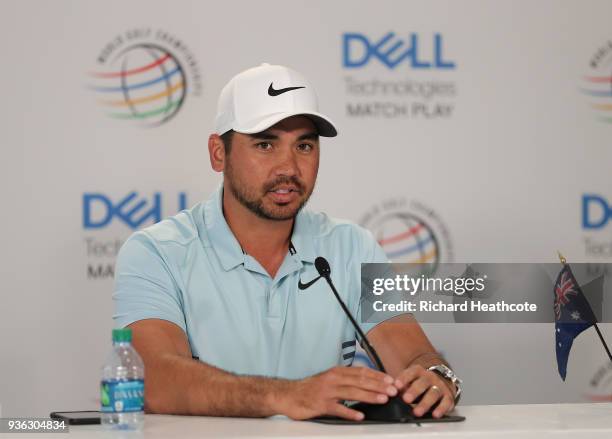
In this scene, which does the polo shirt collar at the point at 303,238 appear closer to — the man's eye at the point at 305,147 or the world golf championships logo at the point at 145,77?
the man's eye at the point at 305,147

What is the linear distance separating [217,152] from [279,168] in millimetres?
257

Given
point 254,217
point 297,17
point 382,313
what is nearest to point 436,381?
point 382,313

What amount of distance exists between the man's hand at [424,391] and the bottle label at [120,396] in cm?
48

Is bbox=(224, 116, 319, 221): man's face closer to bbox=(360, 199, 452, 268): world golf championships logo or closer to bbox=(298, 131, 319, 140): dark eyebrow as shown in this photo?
bbox=(298, 131, 319, 140): dark eyebrow

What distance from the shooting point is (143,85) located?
329 centimetres

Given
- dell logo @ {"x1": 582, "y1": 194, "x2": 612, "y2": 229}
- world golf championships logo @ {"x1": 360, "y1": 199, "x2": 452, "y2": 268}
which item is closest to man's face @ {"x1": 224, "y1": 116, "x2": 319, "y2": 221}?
world golf championships logo @ {"x1": 360, "y1": 199, "x2": 452, "y2": 268}

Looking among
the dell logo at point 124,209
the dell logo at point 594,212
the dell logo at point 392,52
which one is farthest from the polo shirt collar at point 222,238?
the dell logo at point 594,212

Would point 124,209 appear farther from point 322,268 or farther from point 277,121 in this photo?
point 322,268

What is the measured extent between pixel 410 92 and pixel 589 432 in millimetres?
1965

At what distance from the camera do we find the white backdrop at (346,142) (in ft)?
10.5

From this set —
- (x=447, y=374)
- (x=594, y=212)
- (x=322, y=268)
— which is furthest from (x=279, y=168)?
(x=594, y=212)

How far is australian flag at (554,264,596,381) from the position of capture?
2215 mm

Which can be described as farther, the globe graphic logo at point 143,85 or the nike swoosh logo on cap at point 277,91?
the globe graphic logo at point 143,85

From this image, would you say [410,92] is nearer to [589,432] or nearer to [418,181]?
[418,181]
